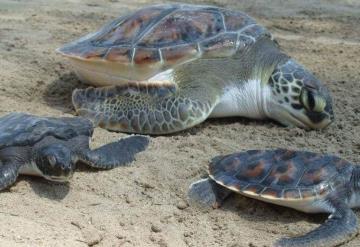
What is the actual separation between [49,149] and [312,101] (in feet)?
6.39

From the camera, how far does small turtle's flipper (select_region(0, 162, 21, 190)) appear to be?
2971 millimetres

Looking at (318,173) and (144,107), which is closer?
(318,173)

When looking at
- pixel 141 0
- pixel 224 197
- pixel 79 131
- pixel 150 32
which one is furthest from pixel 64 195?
pixel 141 0

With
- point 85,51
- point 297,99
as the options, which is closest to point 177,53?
point 85,51

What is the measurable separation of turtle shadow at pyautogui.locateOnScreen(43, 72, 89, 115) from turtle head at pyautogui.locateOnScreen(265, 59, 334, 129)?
4.66ft

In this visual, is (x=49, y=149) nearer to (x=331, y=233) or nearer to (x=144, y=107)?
(x=144, y=107)

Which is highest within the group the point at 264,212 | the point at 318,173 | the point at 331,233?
the point at 318,173

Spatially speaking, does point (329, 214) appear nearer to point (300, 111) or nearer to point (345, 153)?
point (345, 153)

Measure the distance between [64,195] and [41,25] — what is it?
351cm

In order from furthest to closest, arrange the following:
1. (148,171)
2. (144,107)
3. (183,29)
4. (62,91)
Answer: (62,91) < (183,29) < (144,107) < (148,171)

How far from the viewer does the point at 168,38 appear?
4230 mm

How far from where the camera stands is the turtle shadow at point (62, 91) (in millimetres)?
4379

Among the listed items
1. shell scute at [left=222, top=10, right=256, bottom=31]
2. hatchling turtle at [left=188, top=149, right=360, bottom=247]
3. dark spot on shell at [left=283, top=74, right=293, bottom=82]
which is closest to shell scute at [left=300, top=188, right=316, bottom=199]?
hatchling turtle at [left=188, top=149, right=360, bottom=247]

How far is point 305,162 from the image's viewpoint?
3064 millimetres
